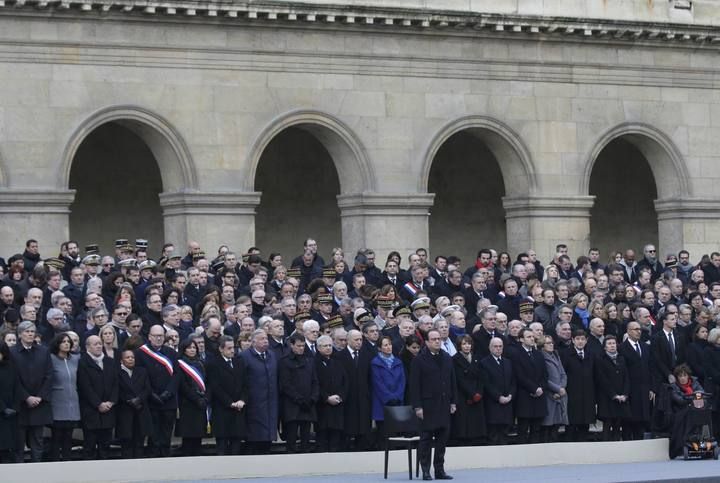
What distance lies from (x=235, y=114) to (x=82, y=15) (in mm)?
3166

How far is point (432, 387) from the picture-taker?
22000 mm

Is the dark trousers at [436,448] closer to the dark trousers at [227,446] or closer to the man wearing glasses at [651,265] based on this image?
the dark trousers at [227,446]

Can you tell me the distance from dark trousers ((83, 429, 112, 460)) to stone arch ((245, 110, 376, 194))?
39.3 ft

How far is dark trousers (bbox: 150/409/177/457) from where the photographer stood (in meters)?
22.7

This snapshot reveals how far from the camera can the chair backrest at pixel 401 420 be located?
2212 cm

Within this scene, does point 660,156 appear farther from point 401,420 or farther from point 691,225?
point 401,420

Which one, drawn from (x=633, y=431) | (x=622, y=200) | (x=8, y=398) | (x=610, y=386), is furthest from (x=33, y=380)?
(x=622, y=200)

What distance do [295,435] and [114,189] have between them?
546 inches

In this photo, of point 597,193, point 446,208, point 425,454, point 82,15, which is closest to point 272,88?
point 82,15

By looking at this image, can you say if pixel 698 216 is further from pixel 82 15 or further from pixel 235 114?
pixel 82 15

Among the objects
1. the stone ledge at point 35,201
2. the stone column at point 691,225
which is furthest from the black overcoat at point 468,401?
the stone column at point 691,225

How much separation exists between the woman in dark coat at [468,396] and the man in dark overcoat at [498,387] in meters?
0.10

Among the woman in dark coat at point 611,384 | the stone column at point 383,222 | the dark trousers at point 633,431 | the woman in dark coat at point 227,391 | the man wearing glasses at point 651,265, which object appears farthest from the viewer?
the stone column at point 383,222

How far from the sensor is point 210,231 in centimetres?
3341
